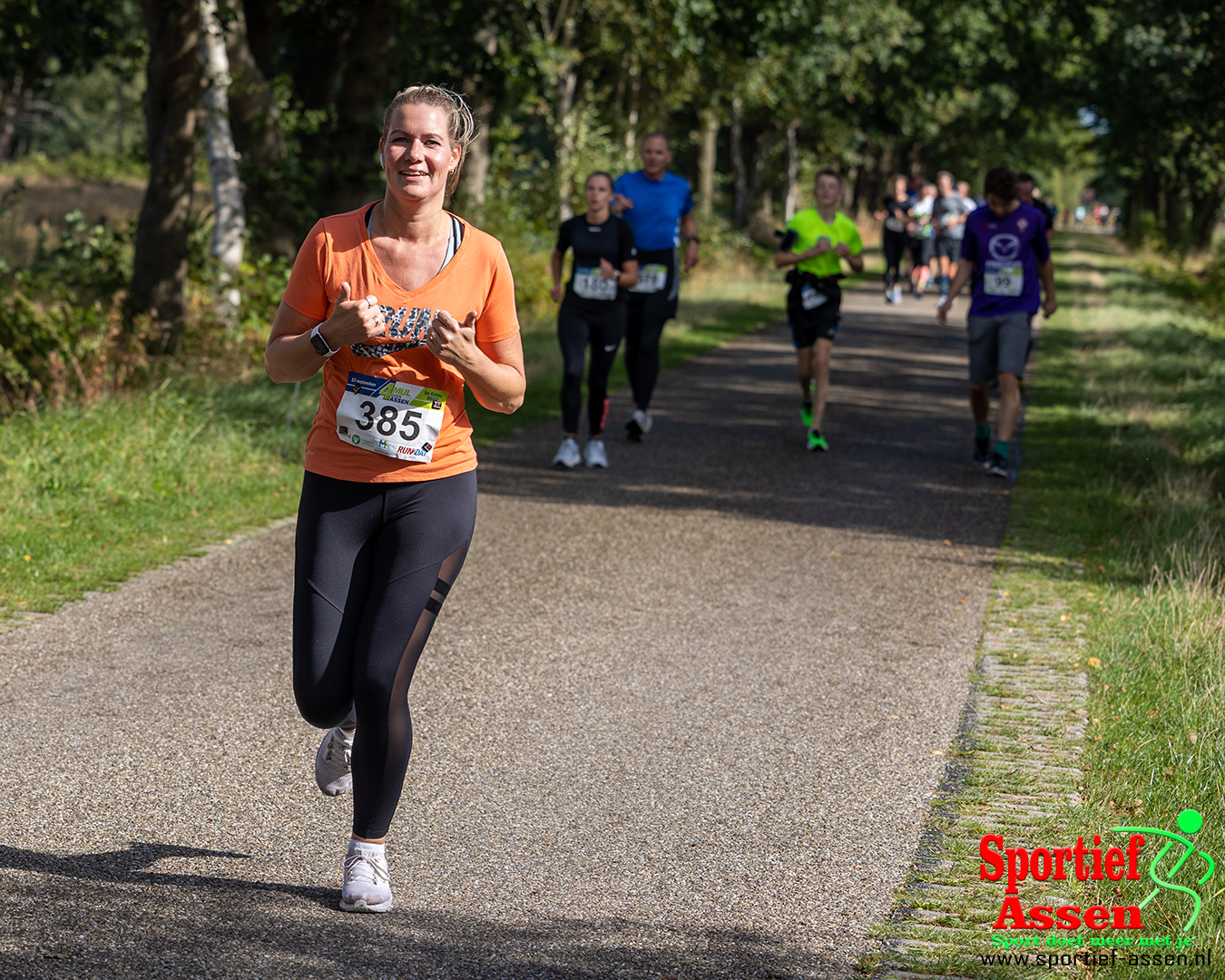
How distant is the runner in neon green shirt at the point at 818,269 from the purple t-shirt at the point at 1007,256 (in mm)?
978

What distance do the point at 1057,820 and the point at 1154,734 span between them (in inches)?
35.6

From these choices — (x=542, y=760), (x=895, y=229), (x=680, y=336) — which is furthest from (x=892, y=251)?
(x=542, y=760)

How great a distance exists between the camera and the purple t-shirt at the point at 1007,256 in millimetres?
9867

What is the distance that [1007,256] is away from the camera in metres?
9.89

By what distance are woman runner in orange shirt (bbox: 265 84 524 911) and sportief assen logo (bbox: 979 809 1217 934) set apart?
171cm

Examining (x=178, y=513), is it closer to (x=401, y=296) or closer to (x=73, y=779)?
(x=73, y=779)

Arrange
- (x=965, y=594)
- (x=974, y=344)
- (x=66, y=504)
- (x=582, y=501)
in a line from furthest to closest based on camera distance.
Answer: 1. (x=974, y=344)
2. (x=582, y=501)
3. (x=66, y=504)
4. (x=965, y=594)

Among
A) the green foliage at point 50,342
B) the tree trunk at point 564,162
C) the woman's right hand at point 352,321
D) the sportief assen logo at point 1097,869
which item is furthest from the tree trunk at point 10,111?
the sportief assen logo at point 1097,869

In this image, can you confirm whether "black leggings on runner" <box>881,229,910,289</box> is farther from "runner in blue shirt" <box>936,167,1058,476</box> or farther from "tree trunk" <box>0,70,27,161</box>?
"tree trunk" <box>0,70,27,161</box>

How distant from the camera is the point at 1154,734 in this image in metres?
4.95

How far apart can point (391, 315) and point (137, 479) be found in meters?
5.61

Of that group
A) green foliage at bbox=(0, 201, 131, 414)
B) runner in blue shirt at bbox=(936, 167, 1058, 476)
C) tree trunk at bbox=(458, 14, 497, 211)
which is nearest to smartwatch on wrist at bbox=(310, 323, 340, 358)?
green foliage at bbox=(0, 201, 131, 414)

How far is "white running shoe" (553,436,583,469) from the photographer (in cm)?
1009

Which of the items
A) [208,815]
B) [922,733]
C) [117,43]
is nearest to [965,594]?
[922,733]
